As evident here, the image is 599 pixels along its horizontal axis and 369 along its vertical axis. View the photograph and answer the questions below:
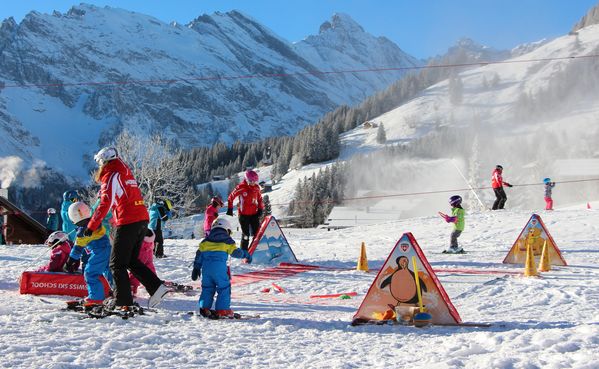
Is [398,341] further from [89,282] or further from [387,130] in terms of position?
[387,130]

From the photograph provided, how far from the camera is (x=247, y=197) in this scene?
462 inches

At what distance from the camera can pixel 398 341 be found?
5367 millimetres

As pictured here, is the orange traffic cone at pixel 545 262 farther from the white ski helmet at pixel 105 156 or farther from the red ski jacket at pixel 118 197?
the white ski helmet at pixel 105 156

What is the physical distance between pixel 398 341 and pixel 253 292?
3652mm

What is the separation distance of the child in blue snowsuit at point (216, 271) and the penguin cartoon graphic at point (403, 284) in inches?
68.6

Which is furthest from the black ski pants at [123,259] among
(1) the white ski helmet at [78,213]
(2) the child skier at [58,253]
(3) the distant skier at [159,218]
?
(3) the distant skier at [159,218]

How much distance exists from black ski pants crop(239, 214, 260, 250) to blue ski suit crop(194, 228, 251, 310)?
5095 mm

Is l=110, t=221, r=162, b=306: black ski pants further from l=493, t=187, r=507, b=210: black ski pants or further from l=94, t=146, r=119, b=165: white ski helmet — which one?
l=493, t=187, r=507, b=210: black ski pants

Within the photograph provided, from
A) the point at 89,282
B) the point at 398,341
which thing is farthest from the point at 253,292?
the point at 398,341

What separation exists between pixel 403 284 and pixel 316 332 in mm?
1182

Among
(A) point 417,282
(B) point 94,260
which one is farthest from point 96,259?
(A) point 417,282

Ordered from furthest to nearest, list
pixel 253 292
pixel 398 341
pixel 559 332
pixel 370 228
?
pixel 370 228 → pixel 253 292 → pixel 398 341 → pixel 559 332

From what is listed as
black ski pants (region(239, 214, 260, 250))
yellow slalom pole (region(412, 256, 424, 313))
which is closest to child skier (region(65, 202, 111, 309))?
yellow slalom pole (region(412, 256, 424, 313))

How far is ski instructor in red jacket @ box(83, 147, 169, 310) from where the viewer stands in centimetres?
614
